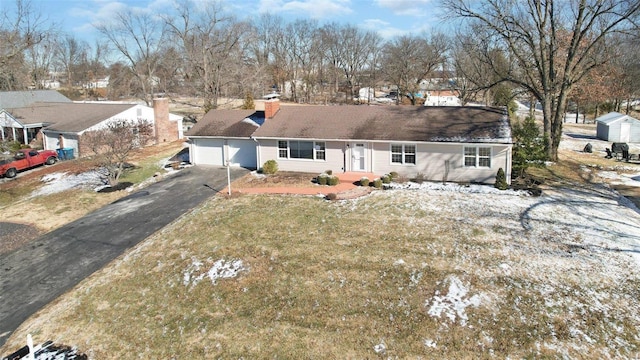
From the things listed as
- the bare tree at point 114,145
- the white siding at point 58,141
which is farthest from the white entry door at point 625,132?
the white siding at point 58,141

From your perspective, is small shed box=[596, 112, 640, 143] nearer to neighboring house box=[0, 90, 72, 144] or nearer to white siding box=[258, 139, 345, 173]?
white siding box=[258, 139, 345, 173]

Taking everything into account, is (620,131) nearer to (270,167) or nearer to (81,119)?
(270,167)

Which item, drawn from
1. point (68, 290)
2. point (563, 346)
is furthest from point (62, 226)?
point (563, 346)

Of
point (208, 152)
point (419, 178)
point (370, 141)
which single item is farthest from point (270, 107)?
point (419, 178)

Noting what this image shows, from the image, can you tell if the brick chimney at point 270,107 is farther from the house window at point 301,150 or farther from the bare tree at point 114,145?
the bare tree at point 114,145

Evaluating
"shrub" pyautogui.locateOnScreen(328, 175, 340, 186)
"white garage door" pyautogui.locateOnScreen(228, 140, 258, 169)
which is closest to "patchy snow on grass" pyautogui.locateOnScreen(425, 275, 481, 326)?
"shrub" pyautogui.locateOnScreen(328, 175, 340, 186)

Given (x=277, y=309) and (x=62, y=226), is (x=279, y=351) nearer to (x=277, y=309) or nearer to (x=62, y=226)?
(x=277, y=309)
